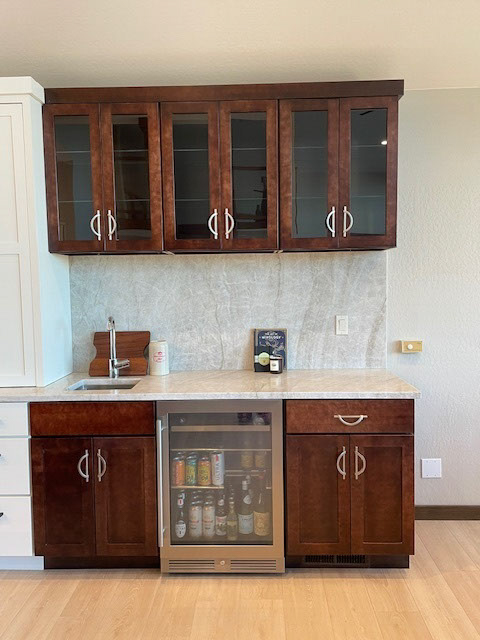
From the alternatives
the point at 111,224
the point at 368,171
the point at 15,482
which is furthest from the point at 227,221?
the point at 15,482

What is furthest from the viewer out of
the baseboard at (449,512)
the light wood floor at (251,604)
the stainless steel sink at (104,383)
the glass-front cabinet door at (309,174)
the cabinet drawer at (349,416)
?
the baseboard at (449,512)

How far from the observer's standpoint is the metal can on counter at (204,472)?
2.55 m

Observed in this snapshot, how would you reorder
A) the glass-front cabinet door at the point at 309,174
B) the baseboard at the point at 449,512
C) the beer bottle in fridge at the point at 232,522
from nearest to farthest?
the beer bottle in fridge at the point at 232,522
the glass-front cabinet door at the point at 309,174
the baseboard at the point at 449,512

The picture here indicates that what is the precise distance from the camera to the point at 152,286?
120 inches

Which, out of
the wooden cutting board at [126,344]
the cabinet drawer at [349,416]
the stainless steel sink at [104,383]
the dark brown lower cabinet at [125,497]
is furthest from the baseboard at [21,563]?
the cabinet drawer at [349,416]

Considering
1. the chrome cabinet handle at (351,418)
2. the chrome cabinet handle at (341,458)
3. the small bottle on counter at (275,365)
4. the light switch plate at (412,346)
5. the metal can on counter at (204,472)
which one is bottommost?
the metal can on counter at (204,472)

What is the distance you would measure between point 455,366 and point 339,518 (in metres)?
1.20

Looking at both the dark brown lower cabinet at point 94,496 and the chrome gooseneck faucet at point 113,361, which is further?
the chrome gooseneck faucet at point 113,361

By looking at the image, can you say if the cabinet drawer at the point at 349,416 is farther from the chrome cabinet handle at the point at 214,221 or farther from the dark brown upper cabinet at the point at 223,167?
the chrome cabinet handle at the point at 214,221

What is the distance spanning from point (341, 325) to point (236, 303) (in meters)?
0.63

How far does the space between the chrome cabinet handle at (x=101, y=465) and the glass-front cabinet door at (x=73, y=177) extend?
1.06 meters

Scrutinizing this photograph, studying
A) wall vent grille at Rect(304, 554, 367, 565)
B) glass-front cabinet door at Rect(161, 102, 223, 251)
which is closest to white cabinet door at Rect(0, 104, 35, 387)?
glass-front cabinet door at Rect(161, 102, 223, 251)

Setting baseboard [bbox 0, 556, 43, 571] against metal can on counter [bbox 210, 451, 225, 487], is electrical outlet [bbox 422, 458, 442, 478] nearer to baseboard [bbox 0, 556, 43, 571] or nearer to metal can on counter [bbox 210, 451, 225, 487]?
metal can on counter [bbox 210, 451, 225, 487]

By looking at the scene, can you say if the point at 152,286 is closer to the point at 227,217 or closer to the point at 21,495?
the point at 227,217
